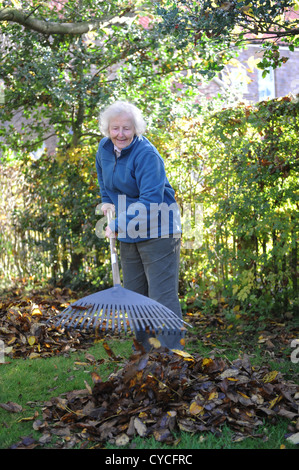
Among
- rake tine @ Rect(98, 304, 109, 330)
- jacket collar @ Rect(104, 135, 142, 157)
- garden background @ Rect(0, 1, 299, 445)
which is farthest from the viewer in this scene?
garden background @ Rect(0, 1, 299, 445)

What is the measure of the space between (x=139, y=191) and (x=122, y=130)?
457 mm

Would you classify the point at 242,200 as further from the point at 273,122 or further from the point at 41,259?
the point at 41,259

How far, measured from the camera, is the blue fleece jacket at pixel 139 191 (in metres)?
3.61

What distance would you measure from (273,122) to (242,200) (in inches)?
33.3

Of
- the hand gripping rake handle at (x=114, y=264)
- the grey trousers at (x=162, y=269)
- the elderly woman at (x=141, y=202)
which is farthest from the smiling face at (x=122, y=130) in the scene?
the grey trousers at (x=162, y=269)

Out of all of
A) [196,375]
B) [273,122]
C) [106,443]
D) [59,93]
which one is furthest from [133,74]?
[106,443]

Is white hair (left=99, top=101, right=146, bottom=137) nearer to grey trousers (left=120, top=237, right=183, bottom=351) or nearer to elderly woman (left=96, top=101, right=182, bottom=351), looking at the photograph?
elderly woman (left=96, top=101, right=182, bottom=351)

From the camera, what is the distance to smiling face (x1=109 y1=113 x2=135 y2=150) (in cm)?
377

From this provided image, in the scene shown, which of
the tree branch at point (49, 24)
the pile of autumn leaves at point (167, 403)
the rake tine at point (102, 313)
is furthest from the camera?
the tree branch at point (49, 24)

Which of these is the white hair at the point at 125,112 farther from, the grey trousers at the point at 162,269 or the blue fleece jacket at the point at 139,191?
the grey trousers at the point at 162,269

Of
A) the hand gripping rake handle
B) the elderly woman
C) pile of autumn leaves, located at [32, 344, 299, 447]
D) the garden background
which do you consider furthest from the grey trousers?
the garden background

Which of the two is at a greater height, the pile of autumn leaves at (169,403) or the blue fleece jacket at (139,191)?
the blue fleece jacket at (139,191)

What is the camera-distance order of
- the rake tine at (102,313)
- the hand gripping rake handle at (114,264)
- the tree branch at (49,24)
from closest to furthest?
the rake tine at (102,313)
the hand gripping rake handle at (114,264)
the tree branch at (49,24)

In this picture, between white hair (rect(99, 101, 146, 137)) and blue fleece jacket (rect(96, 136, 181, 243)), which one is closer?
blue fleece jacket (rect(96, 136, 181, 243))
